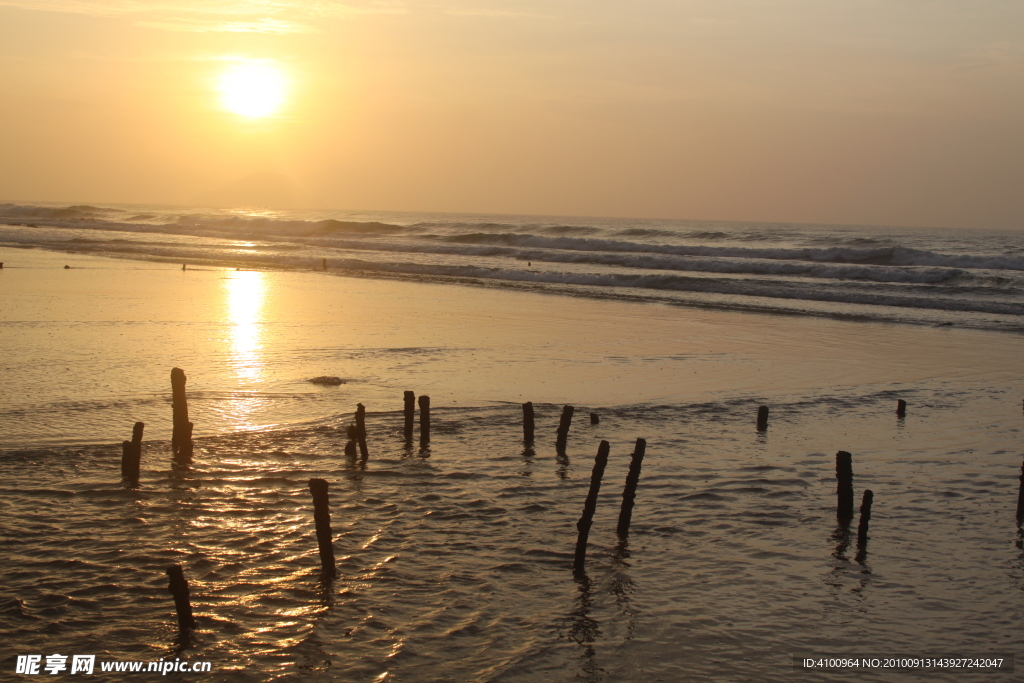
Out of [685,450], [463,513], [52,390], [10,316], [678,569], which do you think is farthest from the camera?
[10,316]

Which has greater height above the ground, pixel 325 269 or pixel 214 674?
pixel 325 269

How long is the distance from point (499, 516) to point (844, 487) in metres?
3.95

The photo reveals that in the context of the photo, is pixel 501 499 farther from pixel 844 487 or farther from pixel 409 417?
pixel 844 487

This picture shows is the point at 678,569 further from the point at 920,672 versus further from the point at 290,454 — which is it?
the point at 290,454

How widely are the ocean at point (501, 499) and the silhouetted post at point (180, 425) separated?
213mm

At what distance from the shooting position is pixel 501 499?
10109 millimetres

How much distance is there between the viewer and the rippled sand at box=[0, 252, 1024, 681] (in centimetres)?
688

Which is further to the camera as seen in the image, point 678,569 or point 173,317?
point 173,317

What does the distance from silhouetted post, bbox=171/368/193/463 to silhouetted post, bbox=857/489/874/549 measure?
8116 millimetres

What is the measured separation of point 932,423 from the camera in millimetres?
14594

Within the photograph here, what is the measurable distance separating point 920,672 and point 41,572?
759 cm

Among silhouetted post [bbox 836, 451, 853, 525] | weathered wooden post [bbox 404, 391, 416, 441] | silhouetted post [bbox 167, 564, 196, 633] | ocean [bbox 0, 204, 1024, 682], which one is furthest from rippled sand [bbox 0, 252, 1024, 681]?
weathered wooden post [bbox 404, 391, 416, 441]

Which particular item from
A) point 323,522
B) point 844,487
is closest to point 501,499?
point 323,522

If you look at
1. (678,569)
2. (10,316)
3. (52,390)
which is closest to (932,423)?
(678,569)
